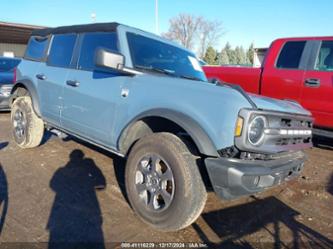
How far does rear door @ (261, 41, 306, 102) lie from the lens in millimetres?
5770

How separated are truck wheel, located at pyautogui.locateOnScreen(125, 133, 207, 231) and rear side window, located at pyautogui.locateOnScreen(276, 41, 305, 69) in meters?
3.79

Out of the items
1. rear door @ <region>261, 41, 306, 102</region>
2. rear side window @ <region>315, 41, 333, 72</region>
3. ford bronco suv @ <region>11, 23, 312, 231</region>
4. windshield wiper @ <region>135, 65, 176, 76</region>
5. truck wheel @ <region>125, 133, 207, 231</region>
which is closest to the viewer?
ford bronco suv @ <region>11, 23, 312, 231</region>

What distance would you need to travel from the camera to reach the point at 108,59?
10.5 ft

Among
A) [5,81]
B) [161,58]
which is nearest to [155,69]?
[161,58]

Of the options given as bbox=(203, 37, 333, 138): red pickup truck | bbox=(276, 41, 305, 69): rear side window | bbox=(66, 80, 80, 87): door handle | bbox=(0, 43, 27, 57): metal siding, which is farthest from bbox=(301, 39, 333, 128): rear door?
bbox=(0, 43, 27, 57): metal siding

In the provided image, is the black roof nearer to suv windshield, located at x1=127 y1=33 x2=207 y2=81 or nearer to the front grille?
suv windshield, located at x1=127 y1=33 x2=207 y2=81

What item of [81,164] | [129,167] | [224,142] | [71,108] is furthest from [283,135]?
[81,164]

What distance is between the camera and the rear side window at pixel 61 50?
14.8 feet

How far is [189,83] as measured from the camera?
3086mm

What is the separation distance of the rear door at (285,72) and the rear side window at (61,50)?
11.9 ft

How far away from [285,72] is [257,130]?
3.57m

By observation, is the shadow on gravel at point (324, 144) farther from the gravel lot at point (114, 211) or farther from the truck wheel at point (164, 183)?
the truck wheel at point (164, 183)

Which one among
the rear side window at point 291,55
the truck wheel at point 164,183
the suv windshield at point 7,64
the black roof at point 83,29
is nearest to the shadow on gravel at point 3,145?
the black roof at point 83,29

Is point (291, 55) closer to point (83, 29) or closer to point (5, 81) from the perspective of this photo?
point (83, 29)
